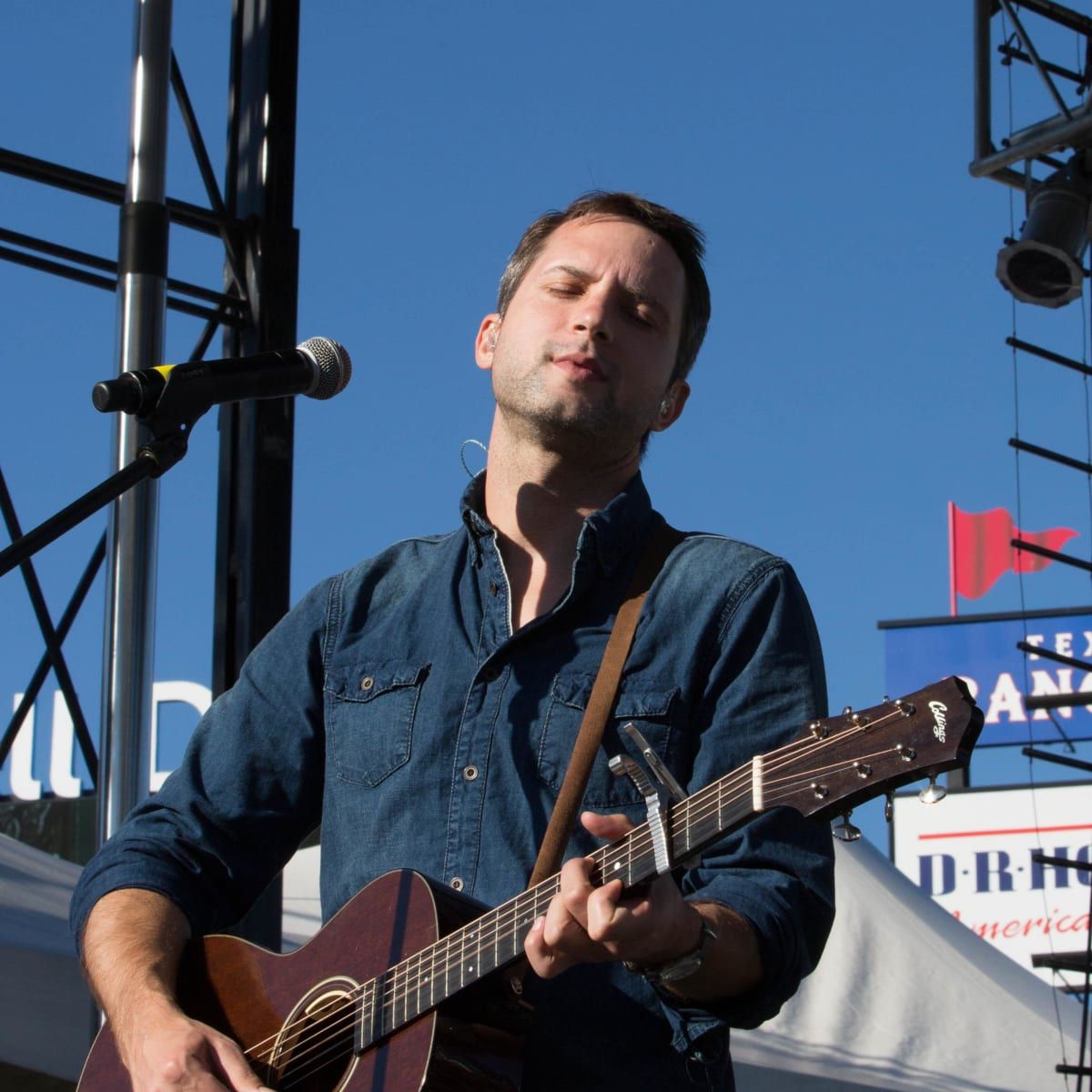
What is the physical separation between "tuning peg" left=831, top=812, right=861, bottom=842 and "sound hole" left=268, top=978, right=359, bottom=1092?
2.28 ft

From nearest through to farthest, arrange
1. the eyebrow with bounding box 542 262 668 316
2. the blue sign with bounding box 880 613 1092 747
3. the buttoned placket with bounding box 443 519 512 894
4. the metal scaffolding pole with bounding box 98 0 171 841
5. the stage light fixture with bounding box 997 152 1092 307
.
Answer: the buttoned placket with bounding box 443 519 512 894 < the eyebrow with bounding box 542 262 668 316 < the metal scaffolding pole with bounding box 98 0 171 841 < the stage light fixture with bounding box 997 152 1092 307 < the blue sign with bounding box 880 613 1092 747

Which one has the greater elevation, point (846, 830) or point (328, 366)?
point (328, 366)

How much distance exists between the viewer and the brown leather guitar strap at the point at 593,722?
2.22 metres

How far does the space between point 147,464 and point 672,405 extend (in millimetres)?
871

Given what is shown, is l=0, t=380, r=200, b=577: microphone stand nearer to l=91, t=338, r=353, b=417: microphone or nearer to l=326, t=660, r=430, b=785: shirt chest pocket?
l=91, t=338, r=353, b=417: microphone

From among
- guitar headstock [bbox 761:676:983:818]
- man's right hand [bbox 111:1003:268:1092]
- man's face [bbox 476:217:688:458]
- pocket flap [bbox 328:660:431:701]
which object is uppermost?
man's face [bbox 476:217:688:458]

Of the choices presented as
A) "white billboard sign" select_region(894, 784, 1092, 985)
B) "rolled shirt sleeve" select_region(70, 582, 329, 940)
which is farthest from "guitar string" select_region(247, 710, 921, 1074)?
"white billboard sign" select_region(894, 784, 1092, 985)

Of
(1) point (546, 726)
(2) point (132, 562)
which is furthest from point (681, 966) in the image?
(2) point (132, 562)

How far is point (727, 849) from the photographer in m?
2.23

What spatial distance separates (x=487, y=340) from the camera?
2.99m

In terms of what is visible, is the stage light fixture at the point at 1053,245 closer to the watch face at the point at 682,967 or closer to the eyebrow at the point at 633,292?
the eyebrow at the point at 633,292

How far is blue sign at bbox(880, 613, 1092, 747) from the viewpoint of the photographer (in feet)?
63.1

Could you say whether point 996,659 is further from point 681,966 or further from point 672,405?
point 681,966

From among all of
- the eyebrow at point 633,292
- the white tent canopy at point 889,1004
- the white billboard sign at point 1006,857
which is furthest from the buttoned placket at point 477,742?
the white billboard sign at point 1006,857
